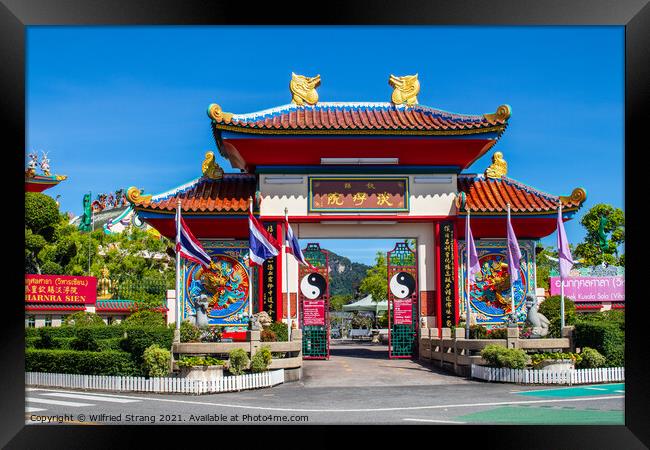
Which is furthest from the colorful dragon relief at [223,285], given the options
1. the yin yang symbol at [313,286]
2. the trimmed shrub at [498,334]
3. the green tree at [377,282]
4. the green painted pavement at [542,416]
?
the green tree at [377,282]

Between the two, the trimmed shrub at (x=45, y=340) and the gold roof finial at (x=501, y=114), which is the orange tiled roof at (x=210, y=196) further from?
the gold roof finial at (x=501, y=114)

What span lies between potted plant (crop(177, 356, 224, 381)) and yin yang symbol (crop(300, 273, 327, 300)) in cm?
705

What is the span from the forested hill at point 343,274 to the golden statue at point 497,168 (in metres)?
130

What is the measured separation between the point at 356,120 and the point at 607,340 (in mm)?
10825

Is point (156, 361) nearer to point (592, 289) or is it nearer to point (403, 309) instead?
point (403, 309)

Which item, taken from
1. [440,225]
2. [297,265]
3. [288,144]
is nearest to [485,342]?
[440,225]

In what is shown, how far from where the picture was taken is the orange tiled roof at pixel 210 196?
2455cm

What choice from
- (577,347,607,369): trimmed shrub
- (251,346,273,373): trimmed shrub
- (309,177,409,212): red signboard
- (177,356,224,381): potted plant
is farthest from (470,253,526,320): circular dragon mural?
(177,356,224,381): potted plant

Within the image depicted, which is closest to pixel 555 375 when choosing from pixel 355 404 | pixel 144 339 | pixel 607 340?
pixel 607 340

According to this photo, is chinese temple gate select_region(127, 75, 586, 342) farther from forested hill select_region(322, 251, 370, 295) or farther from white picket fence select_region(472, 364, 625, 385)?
forested hill select_region(322, 251, 370, 295)

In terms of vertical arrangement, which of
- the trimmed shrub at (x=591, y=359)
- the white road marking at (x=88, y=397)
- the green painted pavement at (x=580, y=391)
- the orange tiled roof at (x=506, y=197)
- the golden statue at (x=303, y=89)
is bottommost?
the green painted pavement at (x=580, y=391)

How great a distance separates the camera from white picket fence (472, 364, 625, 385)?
1934 centimetres

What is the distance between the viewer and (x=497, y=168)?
26.9 meters
